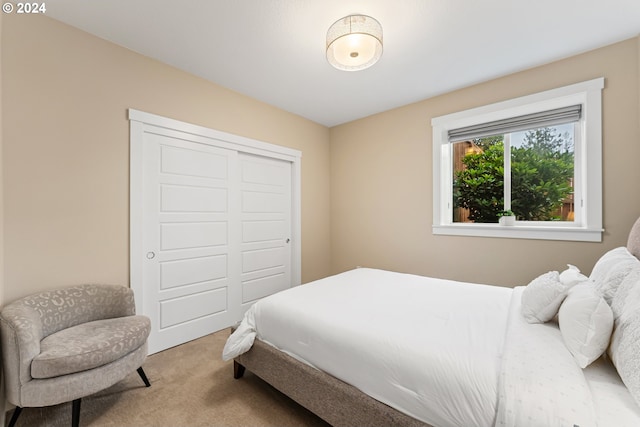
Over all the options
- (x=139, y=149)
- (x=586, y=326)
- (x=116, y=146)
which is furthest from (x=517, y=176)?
(x=116, y=146)

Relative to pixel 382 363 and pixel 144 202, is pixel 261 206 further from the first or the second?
pixel 382 363

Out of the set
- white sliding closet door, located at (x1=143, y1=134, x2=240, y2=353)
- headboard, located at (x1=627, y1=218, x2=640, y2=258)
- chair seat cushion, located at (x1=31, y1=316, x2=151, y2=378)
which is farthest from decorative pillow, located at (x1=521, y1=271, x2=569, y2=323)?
white sliding closet door, located at (x1=143, y1=134, x2=240, y2=353)

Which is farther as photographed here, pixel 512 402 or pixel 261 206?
pixel 261 206

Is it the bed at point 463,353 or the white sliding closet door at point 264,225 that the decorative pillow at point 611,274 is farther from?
the white sliding closet door at point 264,225

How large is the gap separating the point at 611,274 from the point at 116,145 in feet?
11.0

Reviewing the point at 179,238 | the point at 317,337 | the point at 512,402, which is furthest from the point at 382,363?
the point at 179,238

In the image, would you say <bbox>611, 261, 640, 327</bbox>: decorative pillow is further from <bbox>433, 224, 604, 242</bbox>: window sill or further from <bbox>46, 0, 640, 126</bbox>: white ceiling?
<bbox>46, 0, 640, 126</bbox>: white ceiling

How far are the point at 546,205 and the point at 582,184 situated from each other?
12.7 inches

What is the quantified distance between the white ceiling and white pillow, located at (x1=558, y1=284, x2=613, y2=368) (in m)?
1.85

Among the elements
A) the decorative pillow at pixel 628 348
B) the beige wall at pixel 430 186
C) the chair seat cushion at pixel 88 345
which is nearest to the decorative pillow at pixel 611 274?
the decorative pillow at pixel 628 348

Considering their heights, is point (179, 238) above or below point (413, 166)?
below

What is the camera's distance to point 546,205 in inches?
103

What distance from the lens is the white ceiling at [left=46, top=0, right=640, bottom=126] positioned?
5.78 feet

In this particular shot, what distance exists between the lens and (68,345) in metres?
1.50
